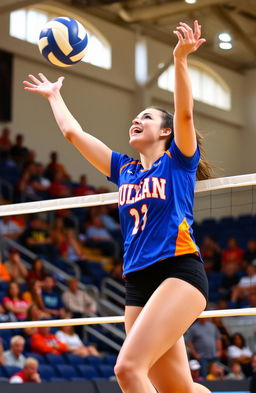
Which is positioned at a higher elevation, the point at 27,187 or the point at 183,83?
the point at 27,187

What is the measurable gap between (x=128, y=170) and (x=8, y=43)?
13.5 metres

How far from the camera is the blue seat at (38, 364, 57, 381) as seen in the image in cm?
1049

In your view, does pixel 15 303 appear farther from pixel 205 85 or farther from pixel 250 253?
pixel 205 85

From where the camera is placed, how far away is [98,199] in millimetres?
5473

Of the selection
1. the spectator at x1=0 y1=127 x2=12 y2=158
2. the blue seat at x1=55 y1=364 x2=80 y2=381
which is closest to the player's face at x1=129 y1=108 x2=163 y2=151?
the blue seat at x1=55 y1=364 x2=80 y2=381

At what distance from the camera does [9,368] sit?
9742 millimetres

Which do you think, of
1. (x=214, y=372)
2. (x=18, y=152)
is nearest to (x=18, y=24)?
(x=18, y=152)

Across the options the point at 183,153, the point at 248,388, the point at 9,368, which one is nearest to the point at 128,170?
the point at 183,153

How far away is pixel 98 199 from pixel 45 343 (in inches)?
237

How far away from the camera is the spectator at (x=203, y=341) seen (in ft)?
38.5

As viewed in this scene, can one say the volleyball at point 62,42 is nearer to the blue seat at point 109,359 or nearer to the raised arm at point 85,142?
the raised arm at point 85,142

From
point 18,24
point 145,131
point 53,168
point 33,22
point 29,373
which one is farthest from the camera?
point 33,22

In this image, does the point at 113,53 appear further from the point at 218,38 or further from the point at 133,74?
the point at 218,38

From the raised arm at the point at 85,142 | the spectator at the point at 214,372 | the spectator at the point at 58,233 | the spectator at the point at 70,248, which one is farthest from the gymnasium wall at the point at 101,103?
the raised arm at the point at 85,142
